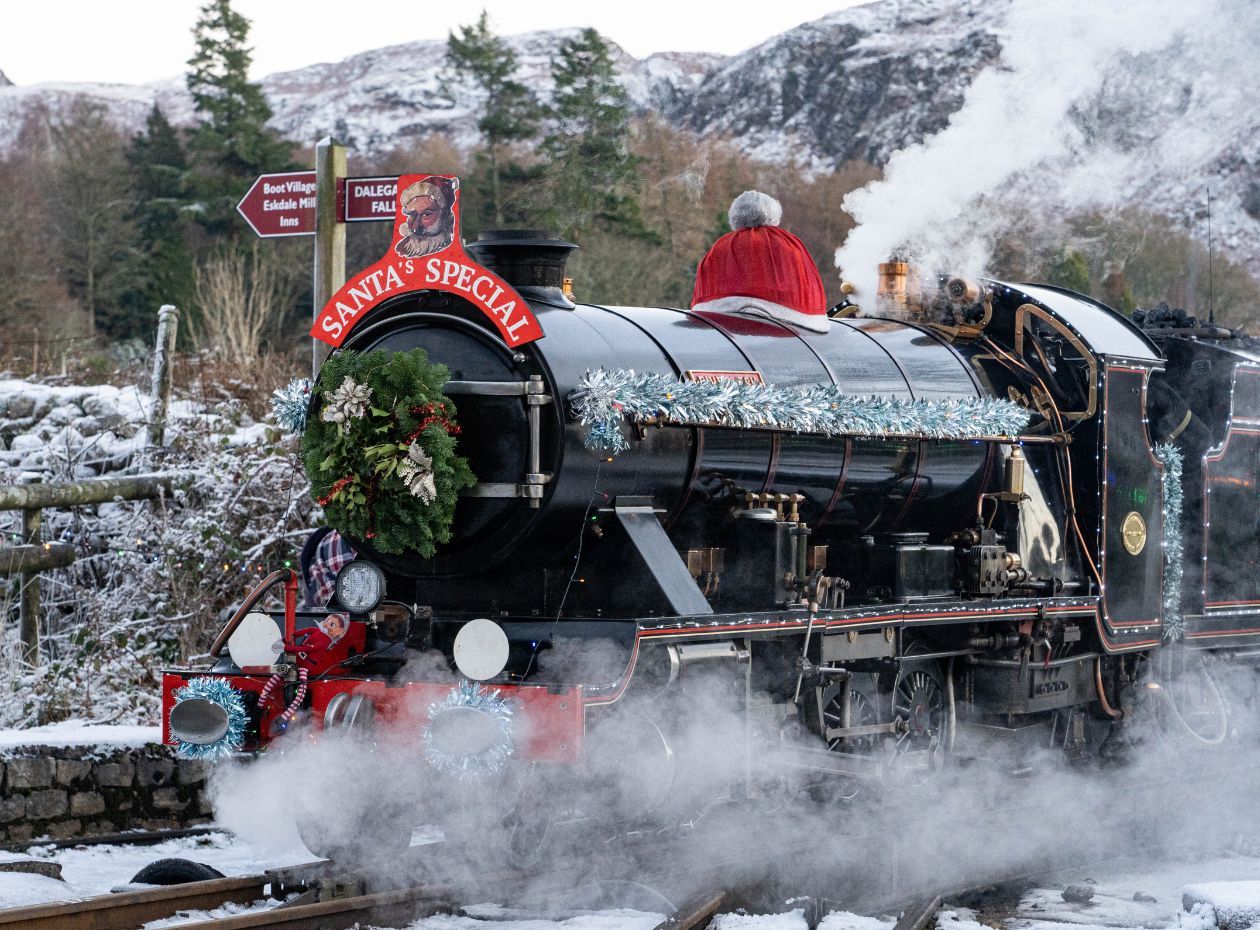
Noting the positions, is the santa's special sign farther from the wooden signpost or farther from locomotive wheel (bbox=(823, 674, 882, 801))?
locomotive wheel (bbox=(823, 674, 882, 801))

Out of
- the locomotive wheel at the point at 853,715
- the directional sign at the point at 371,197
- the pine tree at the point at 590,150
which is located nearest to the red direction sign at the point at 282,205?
the directional sign at the point at 371,197

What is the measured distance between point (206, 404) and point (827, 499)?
6.33m

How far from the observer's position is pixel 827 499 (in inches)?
267

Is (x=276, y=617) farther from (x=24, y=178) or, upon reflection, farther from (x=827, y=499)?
(x=24, y=178)

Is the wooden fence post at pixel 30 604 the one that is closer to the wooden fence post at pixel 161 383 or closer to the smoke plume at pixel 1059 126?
the wooden fence post at pixel 161 383

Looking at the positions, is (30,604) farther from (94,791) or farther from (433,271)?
(433,271)

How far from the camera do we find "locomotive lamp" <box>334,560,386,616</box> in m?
5.95

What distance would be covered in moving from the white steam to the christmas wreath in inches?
139

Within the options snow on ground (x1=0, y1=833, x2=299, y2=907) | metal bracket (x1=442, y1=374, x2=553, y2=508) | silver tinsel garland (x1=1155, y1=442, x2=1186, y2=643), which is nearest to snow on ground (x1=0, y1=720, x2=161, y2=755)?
snow on ground (x1=0, y1=833, x2=299, y2=907)

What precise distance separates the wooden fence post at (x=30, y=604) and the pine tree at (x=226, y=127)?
797 inches

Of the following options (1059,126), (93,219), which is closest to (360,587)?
(1059,126)

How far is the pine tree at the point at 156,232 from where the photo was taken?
24625 millimetres

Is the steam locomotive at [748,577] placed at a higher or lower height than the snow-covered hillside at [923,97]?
lower

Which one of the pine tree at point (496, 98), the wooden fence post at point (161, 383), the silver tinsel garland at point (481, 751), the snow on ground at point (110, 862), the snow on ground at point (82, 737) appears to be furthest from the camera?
the pine tree at point (496, 98)
